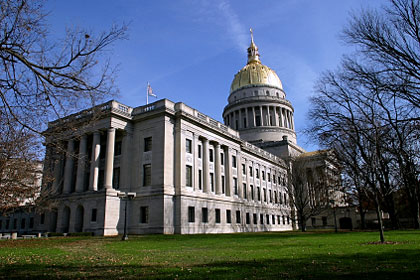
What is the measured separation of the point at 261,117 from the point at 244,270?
268 ft

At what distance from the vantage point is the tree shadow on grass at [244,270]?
26.5ft

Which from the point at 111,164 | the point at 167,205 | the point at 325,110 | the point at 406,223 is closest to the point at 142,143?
the point at 111,164

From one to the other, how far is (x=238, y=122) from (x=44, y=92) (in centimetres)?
8412

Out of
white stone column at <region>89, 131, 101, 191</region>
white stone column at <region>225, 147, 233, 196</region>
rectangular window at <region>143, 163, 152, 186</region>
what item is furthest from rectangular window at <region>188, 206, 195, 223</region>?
white stone column at <region>89, 131, 101, 191</region>

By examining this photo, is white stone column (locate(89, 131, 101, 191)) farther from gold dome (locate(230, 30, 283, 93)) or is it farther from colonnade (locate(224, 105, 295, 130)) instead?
gold dome (locate(230, 30, 283, 93))

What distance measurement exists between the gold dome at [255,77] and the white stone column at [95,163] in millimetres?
60301

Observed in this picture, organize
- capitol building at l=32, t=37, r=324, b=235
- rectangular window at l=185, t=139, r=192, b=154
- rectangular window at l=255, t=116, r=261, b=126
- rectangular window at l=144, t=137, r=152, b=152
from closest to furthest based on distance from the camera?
1. capitol building at l=32, t=37, r=324, b=235
2. rectangular window at l=144, t=137, r=152, b=152
3. rectangular window at l=185, t=139, r=192, b=154
4. rectangular window at l=255, t=116, r=261, b=126

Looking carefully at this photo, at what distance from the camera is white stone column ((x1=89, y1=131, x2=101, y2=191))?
3934 centimetres

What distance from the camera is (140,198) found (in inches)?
1576

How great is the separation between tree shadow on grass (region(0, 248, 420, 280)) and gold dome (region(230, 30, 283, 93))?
8624cm

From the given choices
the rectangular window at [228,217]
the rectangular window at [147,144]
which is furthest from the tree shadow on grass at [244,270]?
the rectangular window at [228,217]

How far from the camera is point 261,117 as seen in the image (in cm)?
8912

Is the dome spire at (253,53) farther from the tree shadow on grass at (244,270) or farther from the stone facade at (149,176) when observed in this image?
the tree shadow on grass at (244,270)

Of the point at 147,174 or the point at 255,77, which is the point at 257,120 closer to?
the point at 255,77
